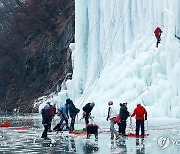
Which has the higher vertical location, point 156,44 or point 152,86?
point 156,44

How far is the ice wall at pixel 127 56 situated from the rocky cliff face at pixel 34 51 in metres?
17.9

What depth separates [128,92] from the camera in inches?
1455

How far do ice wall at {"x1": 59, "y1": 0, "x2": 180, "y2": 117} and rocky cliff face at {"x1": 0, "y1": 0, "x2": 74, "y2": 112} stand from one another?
17921mm

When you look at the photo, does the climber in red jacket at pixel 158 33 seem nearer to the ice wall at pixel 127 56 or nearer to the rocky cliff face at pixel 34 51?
the ice wall at pixel 127 56

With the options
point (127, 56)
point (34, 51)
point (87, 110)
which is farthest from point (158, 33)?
point (34, 51)

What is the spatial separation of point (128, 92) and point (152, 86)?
2378 millimetres

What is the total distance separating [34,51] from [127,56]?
37.0 meters

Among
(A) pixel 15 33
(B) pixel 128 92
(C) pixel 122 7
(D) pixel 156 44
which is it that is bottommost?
(B) pixel 128 92

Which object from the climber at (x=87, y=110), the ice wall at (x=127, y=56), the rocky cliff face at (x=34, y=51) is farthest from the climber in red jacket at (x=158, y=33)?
the rocky cliff face at (x=34, y=51)

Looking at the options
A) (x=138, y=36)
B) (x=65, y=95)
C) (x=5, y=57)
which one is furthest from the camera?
(x=5, y=57)

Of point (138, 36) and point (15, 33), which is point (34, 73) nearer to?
point (15, 33)

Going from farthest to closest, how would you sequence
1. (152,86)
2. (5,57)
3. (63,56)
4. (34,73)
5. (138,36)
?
(5,57) < (34,73) < (63,56) < (138,36) < (152,86)

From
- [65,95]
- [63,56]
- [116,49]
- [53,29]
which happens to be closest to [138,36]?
[116,49]

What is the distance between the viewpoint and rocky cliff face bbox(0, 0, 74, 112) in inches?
2731
